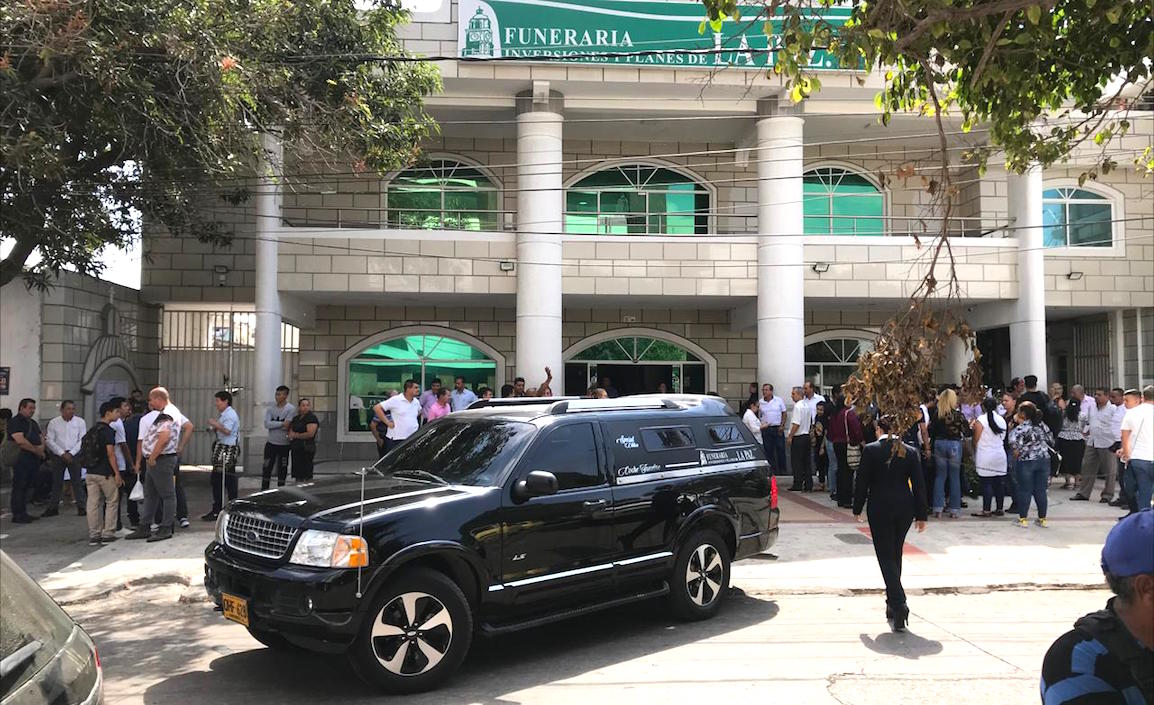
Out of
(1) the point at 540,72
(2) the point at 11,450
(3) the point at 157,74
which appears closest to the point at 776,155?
(1) the point at 540,72

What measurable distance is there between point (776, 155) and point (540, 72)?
4.99m

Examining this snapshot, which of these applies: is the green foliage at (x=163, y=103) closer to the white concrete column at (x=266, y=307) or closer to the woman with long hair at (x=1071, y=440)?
the white concrete column at (x=266, y=307)

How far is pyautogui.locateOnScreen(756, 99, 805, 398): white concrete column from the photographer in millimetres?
15594

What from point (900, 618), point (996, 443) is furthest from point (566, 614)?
point (996, 443)

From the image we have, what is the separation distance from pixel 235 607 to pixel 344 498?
94 centimetres

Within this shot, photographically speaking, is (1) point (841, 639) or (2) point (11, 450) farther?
(2) point (11, 450)

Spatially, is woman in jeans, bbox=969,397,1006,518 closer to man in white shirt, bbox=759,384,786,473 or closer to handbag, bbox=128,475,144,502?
man in white shirt, bbox=759,384,786,473

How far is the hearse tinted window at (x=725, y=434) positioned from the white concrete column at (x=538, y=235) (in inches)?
322

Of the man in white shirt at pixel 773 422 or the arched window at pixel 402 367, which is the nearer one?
the man in white shirt at pixel 773 422

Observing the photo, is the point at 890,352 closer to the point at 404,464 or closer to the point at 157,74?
the point at 404,464

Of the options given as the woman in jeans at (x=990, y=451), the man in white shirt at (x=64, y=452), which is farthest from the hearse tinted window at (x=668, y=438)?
the man in white shirt at (x=64, y=452)

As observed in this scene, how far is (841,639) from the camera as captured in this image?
6.20 m

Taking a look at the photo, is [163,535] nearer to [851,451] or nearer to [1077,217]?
[851,451]

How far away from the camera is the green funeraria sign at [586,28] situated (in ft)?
48.1
